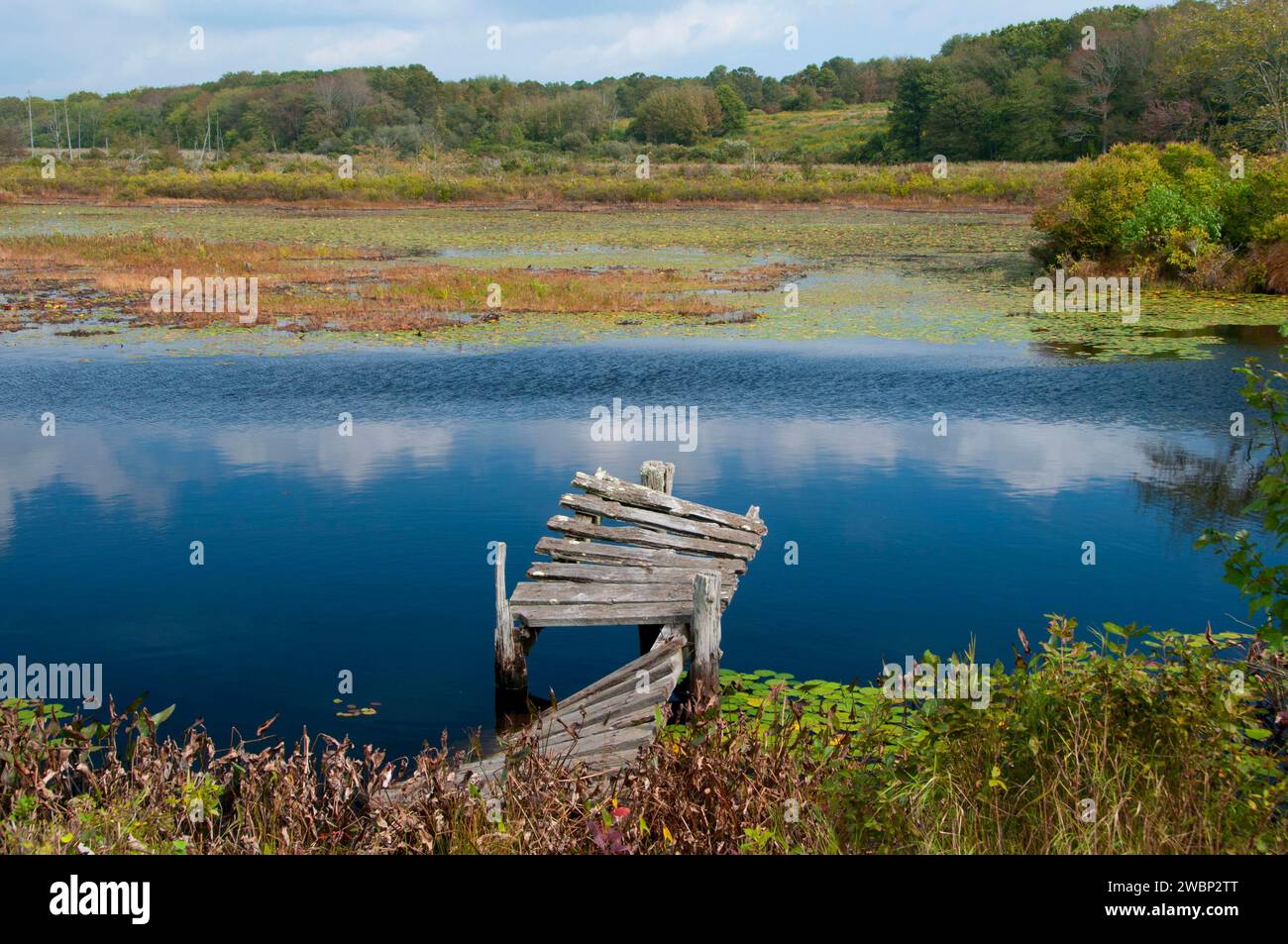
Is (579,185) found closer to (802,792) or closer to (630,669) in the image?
(630,669)

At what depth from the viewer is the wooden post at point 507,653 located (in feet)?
32.6

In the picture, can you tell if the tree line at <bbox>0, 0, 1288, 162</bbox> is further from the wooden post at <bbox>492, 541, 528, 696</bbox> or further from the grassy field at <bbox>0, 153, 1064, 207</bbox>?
the wooden post at <bbox>492, 541, 528, 696</bbox>

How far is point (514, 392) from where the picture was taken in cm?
2231

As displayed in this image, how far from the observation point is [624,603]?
9.97 m

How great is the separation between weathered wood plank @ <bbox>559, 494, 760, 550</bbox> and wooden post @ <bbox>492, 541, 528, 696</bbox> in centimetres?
218

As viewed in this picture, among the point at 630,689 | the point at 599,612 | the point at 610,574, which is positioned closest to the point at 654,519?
the point at 610,574

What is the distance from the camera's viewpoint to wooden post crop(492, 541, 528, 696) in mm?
9945

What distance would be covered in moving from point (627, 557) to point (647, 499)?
1.26m

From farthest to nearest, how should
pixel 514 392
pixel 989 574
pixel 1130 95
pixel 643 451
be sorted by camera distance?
pixel 1130 95
pixel 514 392
pixel 643 451
pixel 989 574

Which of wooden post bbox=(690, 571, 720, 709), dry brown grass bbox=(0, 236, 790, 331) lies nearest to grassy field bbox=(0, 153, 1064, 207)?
dry brown grass bbox=(0, 236, 790, 331)
